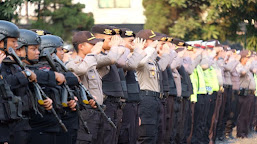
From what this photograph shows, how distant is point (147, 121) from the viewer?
43.2 feet

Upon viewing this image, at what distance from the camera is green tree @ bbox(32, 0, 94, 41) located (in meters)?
19.7

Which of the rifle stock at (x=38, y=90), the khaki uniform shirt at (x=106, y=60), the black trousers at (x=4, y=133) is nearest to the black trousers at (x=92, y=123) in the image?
the khaki uniform shirt at (x=106, y=60)

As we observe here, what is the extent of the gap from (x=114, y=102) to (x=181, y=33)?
15353 mm

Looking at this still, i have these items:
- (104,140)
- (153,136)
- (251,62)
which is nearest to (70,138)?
(104,140)

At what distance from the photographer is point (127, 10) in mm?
44312

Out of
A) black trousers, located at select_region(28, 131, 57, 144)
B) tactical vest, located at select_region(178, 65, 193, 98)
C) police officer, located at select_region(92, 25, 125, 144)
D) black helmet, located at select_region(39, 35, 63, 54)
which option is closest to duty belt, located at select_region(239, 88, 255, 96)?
tactical vest, located at select_region(178, 65, 193, 98)

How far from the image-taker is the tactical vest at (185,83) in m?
15.5

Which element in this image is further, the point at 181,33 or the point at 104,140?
the point at 181,33

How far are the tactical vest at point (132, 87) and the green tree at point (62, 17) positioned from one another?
723 centimetres

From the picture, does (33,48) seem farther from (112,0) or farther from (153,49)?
(112,0)

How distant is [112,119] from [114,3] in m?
33.3

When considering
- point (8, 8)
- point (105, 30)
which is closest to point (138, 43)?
point (105, 30)

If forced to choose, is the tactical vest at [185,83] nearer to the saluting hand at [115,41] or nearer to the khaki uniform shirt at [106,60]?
the saluting hand at [115,41]

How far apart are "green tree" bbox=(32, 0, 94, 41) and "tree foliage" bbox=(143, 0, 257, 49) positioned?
191 inches
